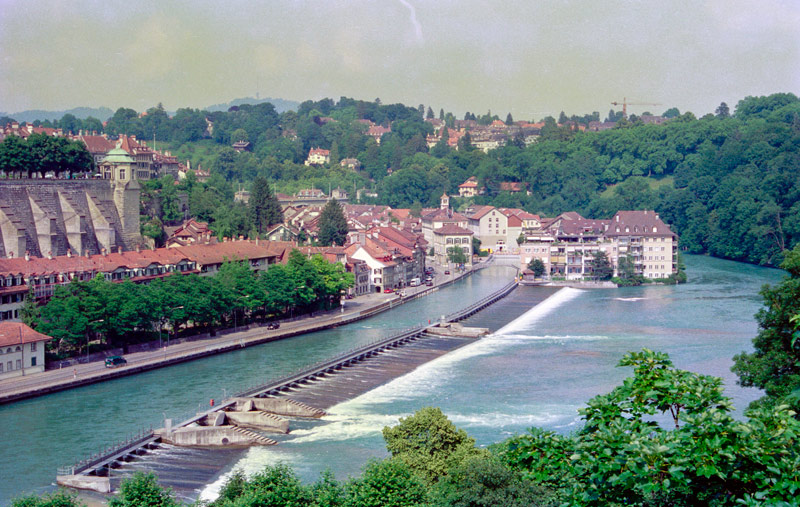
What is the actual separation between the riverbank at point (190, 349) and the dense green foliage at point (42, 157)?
11241 mm

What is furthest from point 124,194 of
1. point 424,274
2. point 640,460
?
point 640,460

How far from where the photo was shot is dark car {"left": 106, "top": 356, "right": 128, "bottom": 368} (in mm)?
24219

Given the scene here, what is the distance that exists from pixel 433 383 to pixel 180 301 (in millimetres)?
8242

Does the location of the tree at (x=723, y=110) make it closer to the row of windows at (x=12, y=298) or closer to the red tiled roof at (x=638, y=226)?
the red tiled roof at (x=638, y=226)

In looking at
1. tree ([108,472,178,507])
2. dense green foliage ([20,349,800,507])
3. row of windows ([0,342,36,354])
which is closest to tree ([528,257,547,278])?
row of windows ([0,342,36,354])

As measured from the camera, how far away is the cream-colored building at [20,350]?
2302 centimetres

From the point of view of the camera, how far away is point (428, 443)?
1428 centimetres

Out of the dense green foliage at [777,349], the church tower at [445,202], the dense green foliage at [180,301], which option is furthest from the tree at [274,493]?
the church tower at [445,202]

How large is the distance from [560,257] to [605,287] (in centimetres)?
358

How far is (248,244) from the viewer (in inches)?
1475

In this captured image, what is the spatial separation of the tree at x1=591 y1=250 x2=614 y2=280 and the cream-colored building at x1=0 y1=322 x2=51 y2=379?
27.5 m

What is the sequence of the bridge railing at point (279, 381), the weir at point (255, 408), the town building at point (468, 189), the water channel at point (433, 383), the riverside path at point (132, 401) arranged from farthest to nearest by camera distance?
the town building at point (468, 189) → the water channel at point (433, 383) → the riverside path at point (132, 401) → the bridge railing at point (279, 381) → the weir at point (255, 408)

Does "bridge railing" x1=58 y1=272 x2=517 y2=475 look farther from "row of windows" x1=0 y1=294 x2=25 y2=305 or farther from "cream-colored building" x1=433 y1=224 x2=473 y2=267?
"cream-colored building" x1=433 y1=224 x2=473 y2=267

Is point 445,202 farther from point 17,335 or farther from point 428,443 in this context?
point 428,443
